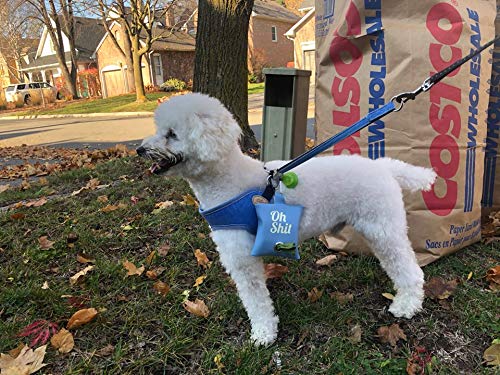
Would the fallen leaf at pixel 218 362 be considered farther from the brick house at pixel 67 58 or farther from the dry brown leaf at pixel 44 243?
the brick house at pixel 67 58

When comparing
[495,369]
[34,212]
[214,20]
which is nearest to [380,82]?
[495,369]

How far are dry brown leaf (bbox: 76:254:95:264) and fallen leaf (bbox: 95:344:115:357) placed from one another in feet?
3.29

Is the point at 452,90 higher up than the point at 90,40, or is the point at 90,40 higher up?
the point at 90,40

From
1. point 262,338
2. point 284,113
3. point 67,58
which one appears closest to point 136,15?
point 284,113

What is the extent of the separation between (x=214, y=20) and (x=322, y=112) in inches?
88.5

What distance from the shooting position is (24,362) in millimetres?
2047

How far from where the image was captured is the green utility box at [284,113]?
3863 millimetres

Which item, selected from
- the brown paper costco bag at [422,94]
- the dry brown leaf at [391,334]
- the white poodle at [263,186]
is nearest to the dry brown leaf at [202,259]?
the white poodle at [263,186]

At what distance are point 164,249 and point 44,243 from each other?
3.40ft

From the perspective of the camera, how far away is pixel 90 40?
4453 centimetres

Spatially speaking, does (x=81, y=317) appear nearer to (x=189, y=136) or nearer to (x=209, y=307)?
(x=209, y=307)

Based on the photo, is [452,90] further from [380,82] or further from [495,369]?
[495,369]

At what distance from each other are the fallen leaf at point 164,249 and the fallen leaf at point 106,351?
3.17 feet

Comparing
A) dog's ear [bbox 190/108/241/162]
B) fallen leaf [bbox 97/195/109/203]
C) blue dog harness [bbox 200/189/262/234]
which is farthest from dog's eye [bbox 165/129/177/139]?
fallen leaf [bbox 97/195/109/203]
